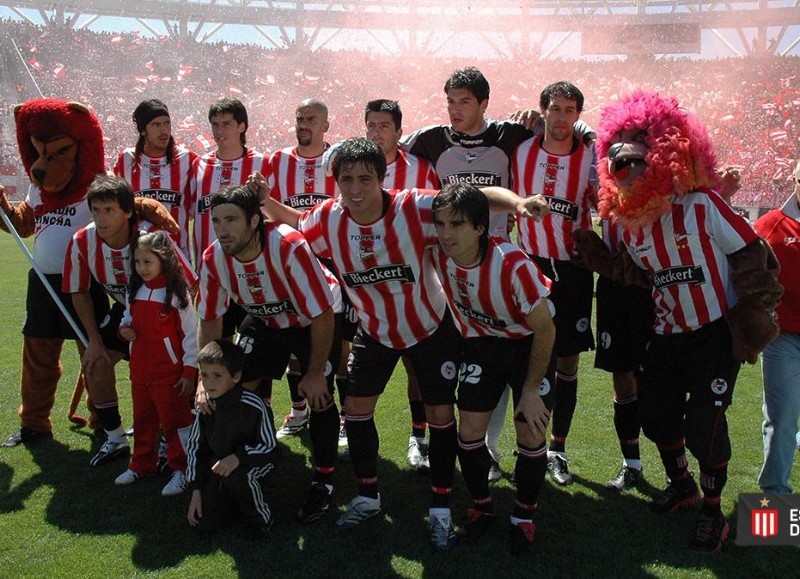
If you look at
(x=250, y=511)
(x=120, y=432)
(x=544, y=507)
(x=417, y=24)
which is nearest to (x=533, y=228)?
(x=544, y=507)

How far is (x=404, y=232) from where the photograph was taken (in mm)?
3105

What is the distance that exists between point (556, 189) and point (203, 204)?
2180mm

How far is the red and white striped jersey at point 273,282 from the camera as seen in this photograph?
3264 mm

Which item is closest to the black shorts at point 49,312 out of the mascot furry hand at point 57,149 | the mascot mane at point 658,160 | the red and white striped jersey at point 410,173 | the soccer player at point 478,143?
the mascot furry hand at point 57,149

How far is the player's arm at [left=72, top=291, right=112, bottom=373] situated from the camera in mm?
3990

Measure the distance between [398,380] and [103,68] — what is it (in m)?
33.2

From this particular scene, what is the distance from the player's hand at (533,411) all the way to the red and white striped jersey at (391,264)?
0.54 metres

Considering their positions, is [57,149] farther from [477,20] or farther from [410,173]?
[477,20]

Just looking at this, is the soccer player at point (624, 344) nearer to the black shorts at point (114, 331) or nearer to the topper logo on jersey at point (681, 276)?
the topper logo on jersey at point (681, 276)

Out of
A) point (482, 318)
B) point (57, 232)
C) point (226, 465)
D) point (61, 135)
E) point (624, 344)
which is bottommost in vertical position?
point (226, 465)

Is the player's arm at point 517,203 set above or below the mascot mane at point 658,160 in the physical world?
below

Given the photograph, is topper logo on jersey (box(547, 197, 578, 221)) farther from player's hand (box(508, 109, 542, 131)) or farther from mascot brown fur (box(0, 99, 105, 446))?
mascot brown fur (box(0, 99, 105, 446))

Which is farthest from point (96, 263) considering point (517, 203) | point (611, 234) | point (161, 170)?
point (611, 234)

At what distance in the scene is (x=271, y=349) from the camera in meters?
3.51
